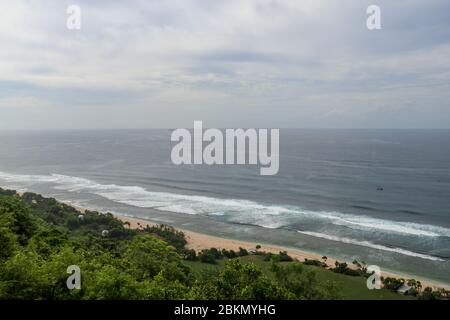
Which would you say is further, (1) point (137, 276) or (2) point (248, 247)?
(2) point (248, 247)

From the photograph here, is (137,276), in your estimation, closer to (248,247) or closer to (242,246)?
(248,247)

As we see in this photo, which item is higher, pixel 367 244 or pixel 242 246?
pixel 367 244

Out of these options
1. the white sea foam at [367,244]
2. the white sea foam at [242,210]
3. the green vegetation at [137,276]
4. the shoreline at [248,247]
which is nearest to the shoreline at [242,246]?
the shoreline at [248,247]

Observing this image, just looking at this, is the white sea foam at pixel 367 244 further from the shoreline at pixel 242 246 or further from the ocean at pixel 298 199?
the shoreline at pixel 242 246

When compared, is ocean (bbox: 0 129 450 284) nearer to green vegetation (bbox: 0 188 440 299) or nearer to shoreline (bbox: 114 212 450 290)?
shoreline (bbox: 114 212 450 290)

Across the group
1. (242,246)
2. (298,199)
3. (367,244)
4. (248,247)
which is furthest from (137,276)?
(298,199)

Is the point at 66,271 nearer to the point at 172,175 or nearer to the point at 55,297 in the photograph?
the point at 55,297
